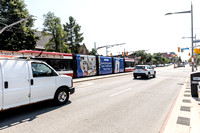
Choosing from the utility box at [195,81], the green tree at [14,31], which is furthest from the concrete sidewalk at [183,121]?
the green tree at [14,31]

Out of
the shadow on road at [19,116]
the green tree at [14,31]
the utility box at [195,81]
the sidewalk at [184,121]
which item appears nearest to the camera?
the sidewalk at [184,121]

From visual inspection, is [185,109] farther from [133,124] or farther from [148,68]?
[148,68]

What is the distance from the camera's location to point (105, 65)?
77.1 feet

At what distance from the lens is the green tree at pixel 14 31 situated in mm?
21823

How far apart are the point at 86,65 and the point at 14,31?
15.0 meters

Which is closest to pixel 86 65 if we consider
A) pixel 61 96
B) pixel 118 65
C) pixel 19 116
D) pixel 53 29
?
pixel 118 65

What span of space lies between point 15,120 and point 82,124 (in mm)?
2368

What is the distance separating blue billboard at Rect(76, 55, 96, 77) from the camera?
18.0 m

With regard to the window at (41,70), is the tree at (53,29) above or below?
above

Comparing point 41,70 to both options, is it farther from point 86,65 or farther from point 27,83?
point 86,65

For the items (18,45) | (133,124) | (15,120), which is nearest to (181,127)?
(133,124)

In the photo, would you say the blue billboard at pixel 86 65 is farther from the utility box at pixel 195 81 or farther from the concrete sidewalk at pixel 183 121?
the concrete sidewalk at pixel 183 121

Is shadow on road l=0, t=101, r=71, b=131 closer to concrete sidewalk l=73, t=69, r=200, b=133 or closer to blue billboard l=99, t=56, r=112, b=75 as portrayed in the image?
concrete sidewalk l=73, t=69, r=200, b=133

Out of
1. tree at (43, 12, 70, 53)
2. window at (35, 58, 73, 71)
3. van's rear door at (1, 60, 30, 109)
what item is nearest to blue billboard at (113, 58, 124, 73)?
window at (35, 58, 73, 71)
